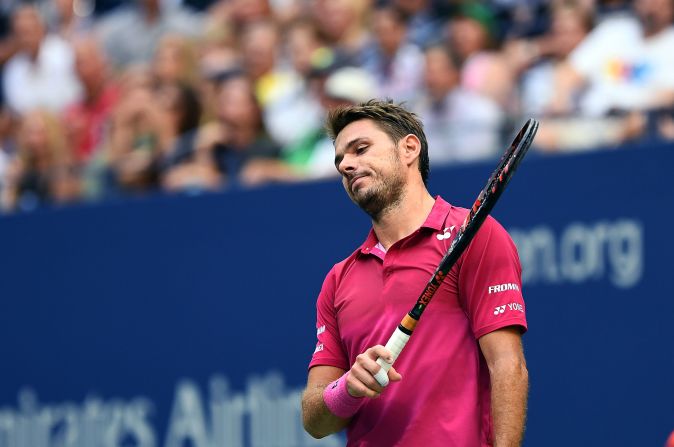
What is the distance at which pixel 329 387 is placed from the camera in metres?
3.99

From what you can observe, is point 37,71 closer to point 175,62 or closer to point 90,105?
point 90,105

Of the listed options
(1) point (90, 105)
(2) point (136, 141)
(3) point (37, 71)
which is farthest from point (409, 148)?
(3) point (37, 71)

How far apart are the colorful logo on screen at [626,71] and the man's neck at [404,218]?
3340 mm

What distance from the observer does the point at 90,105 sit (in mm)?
10312

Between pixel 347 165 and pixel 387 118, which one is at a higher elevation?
pixel 387 118

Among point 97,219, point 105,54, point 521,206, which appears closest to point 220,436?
point 97,219

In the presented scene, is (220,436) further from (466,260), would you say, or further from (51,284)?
(466,260)

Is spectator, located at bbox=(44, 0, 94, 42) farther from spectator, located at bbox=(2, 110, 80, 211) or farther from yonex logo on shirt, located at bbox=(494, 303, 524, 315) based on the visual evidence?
yonex logo on shirt, located at bbox=(494, 303, 524, 315)

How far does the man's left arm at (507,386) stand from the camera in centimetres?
368

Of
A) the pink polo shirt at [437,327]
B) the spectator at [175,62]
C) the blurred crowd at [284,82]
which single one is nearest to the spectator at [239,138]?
the blurred crowd at [284,82]

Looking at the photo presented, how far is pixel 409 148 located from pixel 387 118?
116 millimetres

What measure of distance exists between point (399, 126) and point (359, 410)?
34.9 inches

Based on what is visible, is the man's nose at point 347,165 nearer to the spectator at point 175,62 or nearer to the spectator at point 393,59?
the spectator at point 393,59

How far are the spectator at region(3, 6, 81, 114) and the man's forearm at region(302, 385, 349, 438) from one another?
22.8 feet
